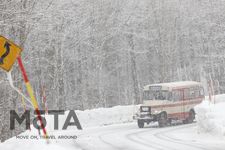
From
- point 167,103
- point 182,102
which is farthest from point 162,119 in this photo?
point 182,102

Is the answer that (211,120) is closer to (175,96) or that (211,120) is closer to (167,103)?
(167,103)

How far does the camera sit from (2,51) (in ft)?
25.2

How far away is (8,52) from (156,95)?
40.9 feet

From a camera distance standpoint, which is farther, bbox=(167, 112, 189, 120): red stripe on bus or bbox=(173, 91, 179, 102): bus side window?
bbox=(173, 91, 179, 102): bus side window

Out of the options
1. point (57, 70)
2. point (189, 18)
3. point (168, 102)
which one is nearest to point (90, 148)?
point (168, 102)

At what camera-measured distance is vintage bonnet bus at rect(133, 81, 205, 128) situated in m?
17.8

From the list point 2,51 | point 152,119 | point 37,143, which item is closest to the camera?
point 2,51

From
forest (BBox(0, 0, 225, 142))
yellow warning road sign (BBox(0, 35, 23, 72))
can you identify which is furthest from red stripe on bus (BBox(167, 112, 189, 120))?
yellow warning road sign (BBox(0, 35, 23, 72))

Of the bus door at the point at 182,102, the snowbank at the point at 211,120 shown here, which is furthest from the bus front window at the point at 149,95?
the snowbank at the point at 211,120

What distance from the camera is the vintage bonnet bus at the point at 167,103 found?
58.4 ft

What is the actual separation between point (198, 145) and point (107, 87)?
36060mm

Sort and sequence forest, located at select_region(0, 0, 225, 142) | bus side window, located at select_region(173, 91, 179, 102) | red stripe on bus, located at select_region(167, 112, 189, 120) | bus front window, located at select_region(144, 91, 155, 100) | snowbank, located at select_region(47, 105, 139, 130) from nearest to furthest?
forest, located at select_region(0, 0, 225, 142) < red stripe on bus, located at select_region(167, 112, 189, 120) < bus side window, located at select_region(173, 91, 179, 102) < bus front window, located at select_region(144, 91, 155, 100) < snowbank, located at select_region(47, 105, 139, 130)

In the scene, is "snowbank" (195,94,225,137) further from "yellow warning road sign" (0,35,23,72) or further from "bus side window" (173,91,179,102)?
"yellow warning road sign" (0,35,23,72)

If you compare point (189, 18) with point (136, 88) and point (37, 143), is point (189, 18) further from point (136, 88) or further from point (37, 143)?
point (37, 143)
